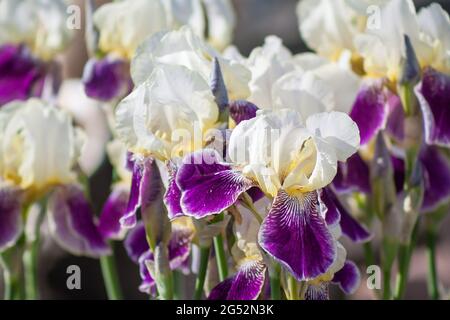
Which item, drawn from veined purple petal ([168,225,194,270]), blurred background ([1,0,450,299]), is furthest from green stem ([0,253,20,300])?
blurred background ([1,0,450,299])

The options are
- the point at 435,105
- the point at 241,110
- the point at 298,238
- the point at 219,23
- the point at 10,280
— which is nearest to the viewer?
the point at 298,238

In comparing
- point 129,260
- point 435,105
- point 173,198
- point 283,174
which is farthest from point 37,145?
point 129,260

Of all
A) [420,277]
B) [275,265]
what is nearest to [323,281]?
[275,265]

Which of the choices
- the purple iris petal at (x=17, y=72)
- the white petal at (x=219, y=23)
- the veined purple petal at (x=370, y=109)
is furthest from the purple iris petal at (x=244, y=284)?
the purple iris petal at (x=17, y=72)

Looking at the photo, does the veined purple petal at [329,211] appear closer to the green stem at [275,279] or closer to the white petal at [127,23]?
the green stem at [275,279]

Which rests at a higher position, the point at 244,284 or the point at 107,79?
the point at 107,79

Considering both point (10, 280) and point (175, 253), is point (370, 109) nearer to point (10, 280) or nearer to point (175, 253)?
point (175, 253)

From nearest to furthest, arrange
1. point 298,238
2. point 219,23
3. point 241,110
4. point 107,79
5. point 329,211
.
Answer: point 298,238 → point 329,211 → point 241,110 → point 107,79 → point 219,23

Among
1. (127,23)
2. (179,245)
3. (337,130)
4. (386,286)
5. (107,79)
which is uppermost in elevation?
(127,23)
